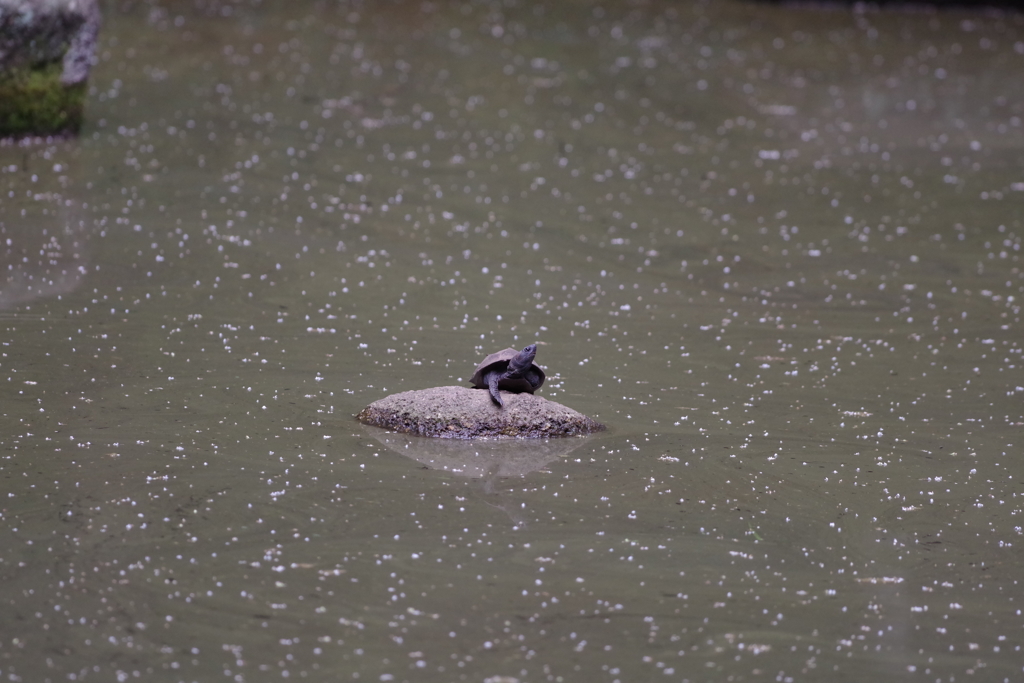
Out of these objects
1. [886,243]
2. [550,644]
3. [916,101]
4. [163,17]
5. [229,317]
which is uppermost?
[163,17]

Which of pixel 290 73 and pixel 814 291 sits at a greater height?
pixel 290 73

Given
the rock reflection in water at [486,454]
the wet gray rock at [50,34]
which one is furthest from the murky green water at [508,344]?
the wet gray rock at [50,34]

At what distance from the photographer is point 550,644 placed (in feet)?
11.1

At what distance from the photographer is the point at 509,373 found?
15.4 feet

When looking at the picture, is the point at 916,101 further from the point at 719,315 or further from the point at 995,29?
the point at 719,315

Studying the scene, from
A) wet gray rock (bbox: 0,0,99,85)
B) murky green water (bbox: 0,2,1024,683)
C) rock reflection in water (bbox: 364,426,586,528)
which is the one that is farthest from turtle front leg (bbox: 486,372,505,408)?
wet gray rock (bbox: 0,0,99,85)

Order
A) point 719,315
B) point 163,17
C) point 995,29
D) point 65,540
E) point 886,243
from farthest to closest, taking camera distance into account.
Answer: point 995,29, point 163,17, point 886,243, point 719,315, point 65,540

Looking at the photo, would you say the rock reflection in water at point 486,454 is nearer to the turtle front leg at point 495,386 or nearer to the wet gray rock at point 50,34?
the turtle front leg at point 495,386

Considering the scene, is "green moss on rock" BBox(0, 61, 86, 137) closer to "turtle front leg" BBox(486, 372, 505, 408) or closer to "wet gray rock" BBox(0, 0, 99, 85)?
"wet gray rock" BBox(0, 0, 99, 85)

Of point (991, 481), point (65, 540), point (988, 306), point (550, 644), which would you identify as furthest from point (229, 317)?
point (988, 306)

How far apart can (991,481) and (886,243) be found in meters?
3.03

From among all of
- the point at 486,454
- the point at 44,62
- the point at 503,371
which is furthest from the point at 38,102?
the point at 486,454

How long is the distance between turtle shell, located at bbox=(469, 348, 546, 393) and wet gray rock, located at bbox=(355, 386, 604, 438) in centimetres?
4

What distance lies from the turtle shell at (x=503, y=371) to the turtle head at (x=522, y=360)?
0.02 meters
